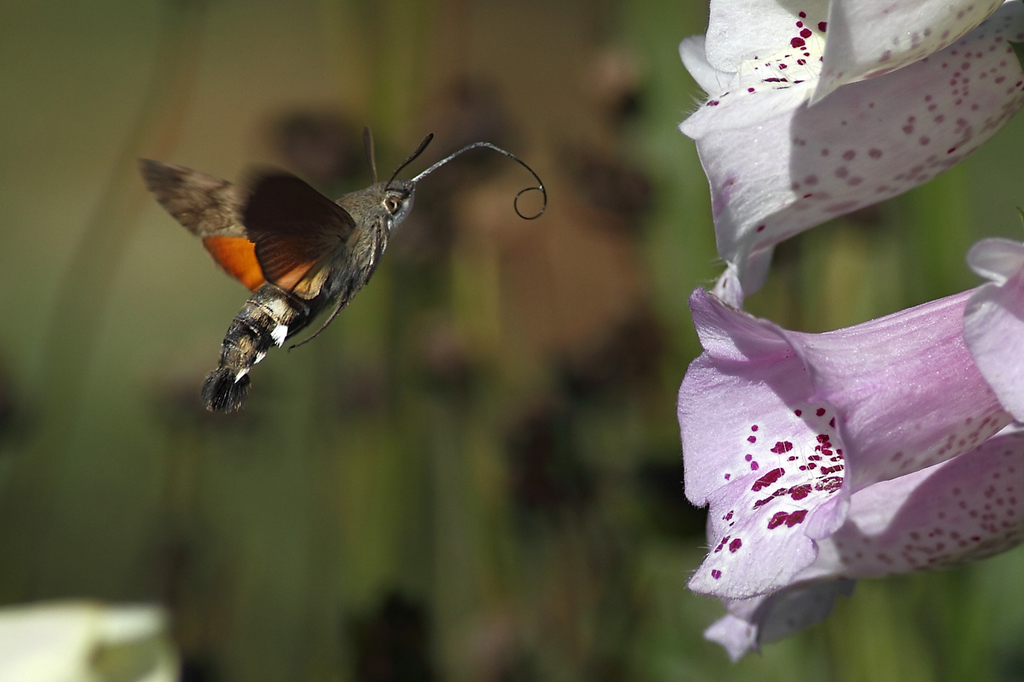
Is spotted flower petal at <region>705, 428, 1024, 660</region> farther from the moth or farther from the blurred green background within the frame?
the blurred green background

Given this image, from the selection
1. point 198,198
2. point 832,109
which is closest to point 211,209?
point 198,198

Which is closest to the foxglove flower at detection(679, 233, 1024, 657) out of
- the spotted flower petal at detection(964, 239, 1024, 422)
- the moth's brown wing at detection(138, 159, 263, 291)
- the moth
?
the spotted flower petal at detection(964, 239, 1024, 422)

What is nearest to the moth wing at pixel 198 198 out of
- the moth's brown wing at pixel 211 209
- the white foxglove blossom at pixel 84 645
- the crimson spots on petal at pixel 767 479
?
the moth's brown wing at pixel 211 209

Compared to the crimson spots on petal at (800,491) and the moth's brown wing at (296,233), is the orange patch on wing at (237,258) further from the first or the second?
the crimson spots on petal at (800,491)

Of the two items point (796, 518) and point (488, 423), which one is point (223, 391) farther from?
point (488, 423)

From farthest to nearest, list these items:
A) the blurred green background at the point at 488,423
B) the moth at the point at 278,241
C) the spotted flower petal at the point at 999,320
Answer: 1. the blurred green background at the point at 488,423
2. the moth at the point at 278,241
3. the spotted flower petal at the point at 999,320
